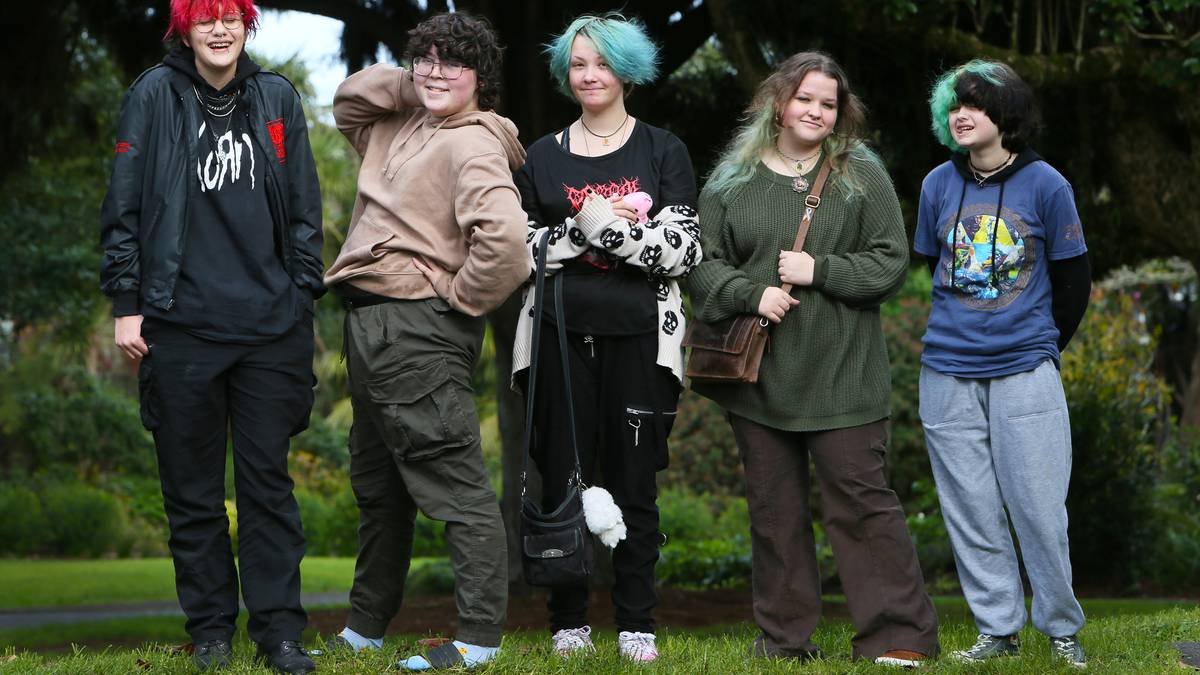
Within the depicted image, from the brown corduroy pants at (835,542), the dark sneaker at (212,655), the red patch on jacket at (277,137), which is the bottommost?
the dark sneaker at (212,655)

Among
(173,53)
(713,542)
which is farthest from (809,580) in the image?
(713,542)

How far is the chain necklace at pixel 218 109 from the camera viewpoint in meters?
4.48

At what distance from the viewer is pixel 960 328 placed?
15.9 feet

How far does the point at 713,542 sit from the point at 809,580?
10838 mm

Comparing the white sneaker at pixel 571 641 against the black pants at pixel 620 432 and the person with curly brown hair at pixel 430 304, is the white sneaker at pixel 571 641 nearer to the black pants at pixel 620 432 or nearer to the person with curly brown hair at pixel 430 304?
the black pants at pixel 620 432

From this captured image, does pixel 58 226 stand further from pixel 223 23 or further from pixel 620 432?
pixel 620 432

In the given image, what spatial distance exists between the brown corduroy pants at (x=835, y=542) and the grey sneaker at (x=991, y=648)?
0.16m

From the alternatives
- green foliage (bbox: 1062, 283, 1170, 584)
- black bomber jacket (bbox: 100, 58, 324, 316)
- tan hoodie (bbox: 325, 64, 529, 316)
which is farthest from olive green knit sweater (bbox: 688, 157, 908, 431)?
green foliage (bbox: 1062, 283, 1170, 584)

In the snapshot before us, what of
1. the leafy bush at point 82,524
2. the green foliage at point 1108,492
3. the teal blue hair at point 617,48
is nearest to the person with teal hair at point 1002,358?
the teal blue hair at point 617,48

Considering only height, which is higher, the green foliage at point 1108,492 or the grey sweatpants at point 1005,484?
the grey sweatpants at point 1005,484

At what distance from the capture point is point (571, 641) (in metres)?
4.78

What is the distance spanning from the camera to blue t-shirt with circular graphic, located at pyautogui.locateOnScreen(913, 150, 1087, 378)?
474 cm

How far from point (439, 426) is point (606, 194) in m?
1.04

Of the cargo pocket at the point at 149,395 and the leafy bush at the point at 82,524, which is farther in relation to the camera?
the leafy bush at the point at 82,524
